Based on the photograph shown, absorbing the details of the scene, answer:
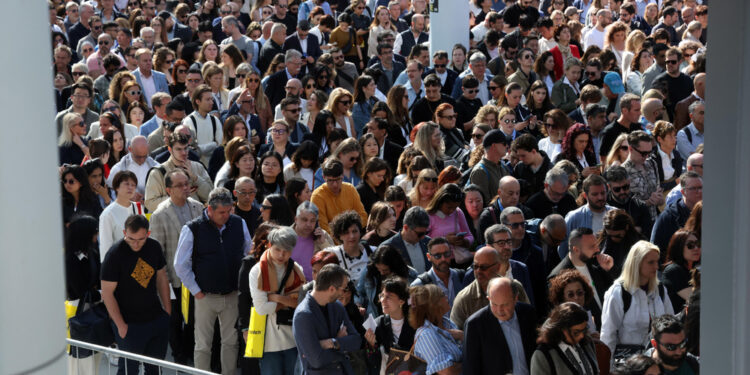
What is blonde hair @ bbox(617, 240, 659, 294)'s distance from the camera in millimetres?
7176

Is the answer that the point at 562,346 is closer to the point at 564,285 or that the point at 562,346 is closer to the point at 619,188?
the point at 564,285

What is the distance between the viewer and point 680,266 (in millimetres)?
7668

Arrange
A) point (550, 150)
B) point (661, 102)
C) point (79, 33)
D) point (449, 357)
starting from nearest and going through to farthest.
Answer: point (449, 357) < point (550, 150) < point (661, 102) < point (79, 33)

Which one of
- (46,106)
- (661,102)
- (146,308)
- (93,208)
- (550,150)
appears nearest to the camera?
(46,106)

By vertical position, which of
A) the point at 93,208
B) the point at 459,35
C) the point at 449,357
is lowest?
the point at 449,357

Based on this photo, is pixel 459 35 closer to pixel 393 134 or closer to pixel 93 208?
pixel 393 134

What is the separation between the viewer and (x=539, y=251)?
319 inches

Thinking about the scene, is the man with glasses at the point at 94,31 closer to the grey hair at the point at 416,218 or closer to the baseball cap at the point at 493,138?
the baseball cap at the point at 493,138

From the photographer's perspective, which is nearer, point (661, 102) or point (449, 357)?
point (449, 357)

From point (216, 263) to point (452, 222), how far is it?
1.90 meters

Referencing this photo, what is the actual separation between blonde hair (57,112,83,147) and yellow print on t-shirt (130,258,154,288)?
3.58 meters

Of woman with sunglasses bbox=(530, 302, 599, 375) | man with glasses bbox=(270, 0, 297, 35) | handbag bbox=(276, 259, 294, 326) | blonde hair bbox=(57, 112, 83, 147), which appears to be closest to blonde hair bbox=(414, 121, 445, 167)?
handbag bbox=(276, 259, 294, 326)

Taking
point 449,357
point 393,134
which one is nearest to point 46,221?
point 449,357

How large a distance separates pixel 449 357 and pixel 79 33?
43.9 feet
